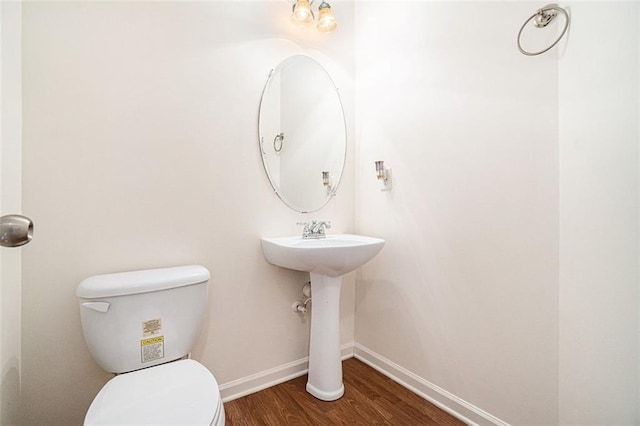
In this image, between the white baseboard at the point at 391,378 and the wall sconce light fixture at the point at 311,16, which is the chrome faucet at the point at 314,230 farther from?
the wall sconce light fixture at the point at 311,16

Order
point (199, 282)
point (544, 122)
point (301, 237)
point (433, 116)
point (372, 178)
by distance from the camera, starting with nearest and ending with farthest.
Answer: point (544, 122), point (199, 282), point (433, 116), point (301, 237), point (372, 178)

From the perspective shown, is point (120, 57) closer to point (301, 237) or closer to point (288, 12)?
point (288, 12)

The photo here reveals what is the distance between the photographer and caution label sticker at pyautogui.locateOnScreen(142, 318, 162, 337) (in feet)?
3.83

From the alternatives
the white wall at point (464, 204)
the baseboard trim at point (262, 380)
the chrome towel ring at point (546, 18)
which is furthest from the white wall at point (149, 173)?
Result: the chrome towel ring at point (546, 18)

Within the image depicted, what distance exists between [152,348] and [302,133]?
1.34m

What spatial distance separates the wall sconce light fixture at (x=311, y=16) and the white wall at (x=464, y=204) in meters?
0.32

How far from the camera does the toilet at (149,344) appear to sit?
87 centimetres

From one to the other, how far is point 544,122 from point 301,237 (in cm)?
125

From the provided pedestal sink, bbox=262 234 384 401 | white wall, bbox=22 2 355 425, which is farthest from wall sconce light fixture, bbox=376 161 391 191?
white wall, bbox=22 2 355 425

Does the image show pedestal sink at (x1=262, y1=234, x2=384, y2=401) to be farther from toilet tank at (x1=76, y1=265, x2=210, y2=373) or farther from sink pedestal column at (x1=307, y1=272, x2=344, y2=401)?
toilet tank at (x1=76, y1=265, x2=210, y2=373)

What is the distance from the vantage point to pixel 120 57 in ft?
4.39

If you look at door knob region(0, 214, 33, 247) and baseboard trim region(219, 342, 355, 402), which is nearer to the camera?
door knob region(0, 214, 33, 247)

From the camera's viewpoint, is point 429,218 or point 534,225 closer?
point 534,225

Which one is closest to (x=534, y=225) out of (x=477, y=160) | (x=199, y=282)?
(x=477, y=160)
